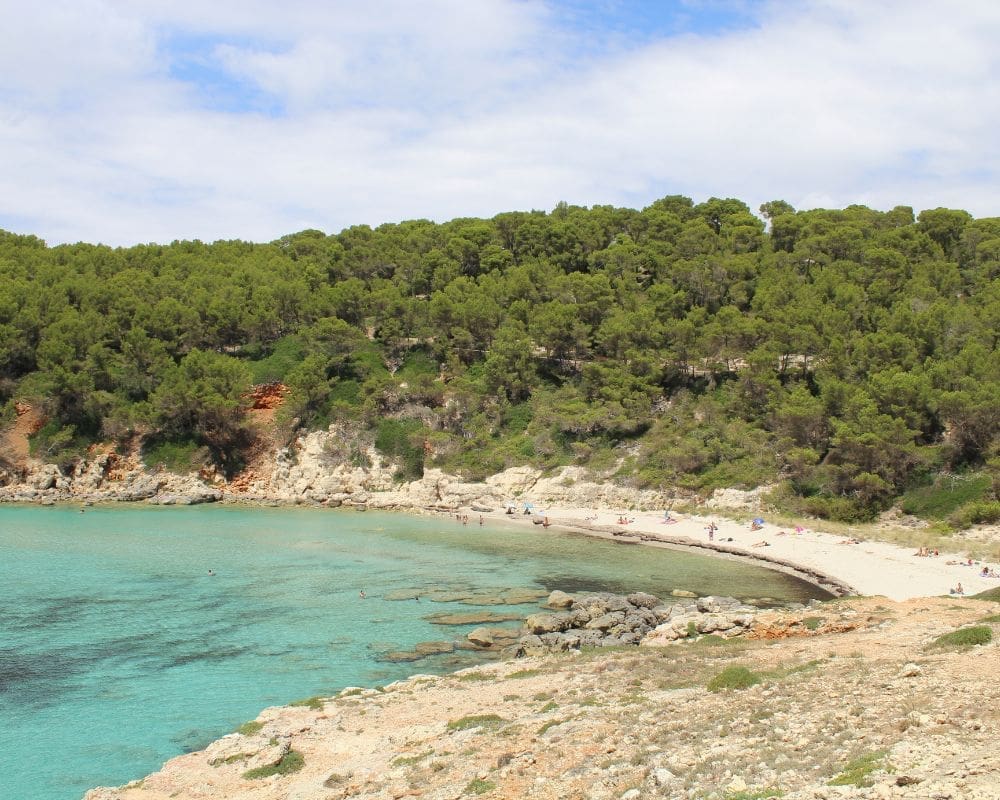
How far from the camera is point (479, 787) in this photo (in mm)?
13523

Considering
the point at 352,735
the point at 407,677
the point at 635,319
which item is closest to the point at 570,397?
the point at 635,319

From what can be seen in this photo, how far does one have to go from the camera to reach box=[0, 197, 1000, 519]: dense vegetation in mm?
52500

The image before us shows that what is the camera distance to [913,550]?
3959 centimetres

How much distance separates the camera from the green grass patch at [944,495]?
44250 mm

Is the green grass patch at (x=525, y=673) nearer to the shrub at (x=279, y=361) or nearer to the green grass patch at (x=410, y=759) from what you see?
the green grass patch at (x=410, y=759)

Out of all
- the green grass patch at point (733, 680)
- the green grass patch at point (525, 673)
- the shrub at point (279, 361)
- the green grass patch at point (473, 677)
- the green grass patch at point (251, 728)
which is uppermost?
the shrub at point (279, 361)

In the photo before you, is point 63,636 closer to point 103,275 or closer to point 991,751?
point 991,751

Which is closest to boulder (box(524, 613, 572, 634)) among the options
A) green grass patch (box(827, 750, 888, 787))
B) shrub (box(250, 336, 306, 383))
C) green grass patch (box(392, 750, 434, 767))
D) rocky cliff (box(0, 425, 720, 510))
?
green grass patch (box(392, 750, 434, 767))

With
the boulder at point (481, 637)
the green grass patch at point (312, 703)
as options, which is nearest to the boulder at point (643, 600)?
the boulder at point (481, 637)

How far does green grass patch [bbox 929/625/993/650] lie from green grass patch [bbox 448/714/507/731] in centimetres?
1018

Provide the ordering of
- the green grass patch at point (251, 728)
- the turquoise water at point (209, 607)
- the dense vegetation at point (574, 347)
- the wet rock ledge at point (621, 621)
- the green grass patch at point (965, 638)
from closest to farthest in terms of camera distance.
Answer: the green grass patch at point (965, 638), the green grass patch at point (251, 728), the turquoise water at point (209, 607), the wet rock ledge at point (621, 621), the dense vegetation at point (574, 347)

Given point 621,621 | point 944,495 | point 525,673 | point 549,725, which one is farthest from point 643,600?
point 944,495

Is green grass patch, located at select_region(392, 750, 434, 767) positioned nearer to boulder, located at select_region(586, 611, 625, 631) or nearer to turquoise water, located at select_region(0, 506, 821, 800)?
turquoise water, located at select_region(0, 506, 821, 800)

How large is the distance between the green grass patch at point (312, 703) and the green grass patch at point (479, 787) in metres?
7.71
